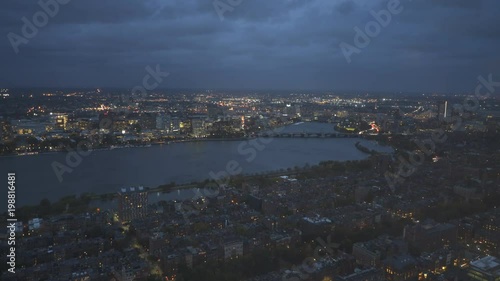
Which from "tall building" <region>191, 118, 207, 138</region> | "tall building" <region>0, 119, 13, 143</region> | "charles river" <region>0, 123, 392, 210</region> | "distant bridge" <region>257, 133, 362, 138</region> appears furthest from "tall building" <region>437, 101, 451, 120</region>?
"tall building" <region>0, 119, 13, 143</region>

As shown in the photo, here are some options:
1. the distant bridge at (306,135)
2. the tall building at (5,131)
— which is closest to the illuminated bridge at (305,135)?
the distant bridge at (306,135)

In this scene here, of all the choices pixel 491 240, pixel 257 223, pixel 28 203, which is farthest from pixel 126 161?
pixel 491 240

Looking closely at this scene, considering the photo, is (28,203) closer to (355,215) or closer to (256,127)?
(355,215)

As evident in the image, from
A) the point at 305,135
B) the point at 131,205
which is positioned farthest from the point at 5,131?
the point at 305,135

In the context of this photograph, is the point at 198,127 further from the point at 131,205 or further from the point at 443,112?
the point at 443,112

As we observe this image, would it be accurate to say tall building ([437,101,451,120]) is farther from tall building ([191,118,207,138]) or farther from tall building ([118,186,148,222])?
tall building ([118,186,148,222])

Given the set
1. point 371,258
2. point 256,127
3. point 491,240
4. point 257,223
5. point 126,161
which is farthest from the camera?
point 256,127

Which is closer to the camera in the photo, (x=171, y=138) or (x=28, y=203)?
(x=28, y=203)

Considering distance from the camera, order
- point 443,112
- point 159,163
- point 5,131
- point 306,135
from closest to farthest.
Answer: point 159,163
point 5,131
point 306,135
point 443,112
